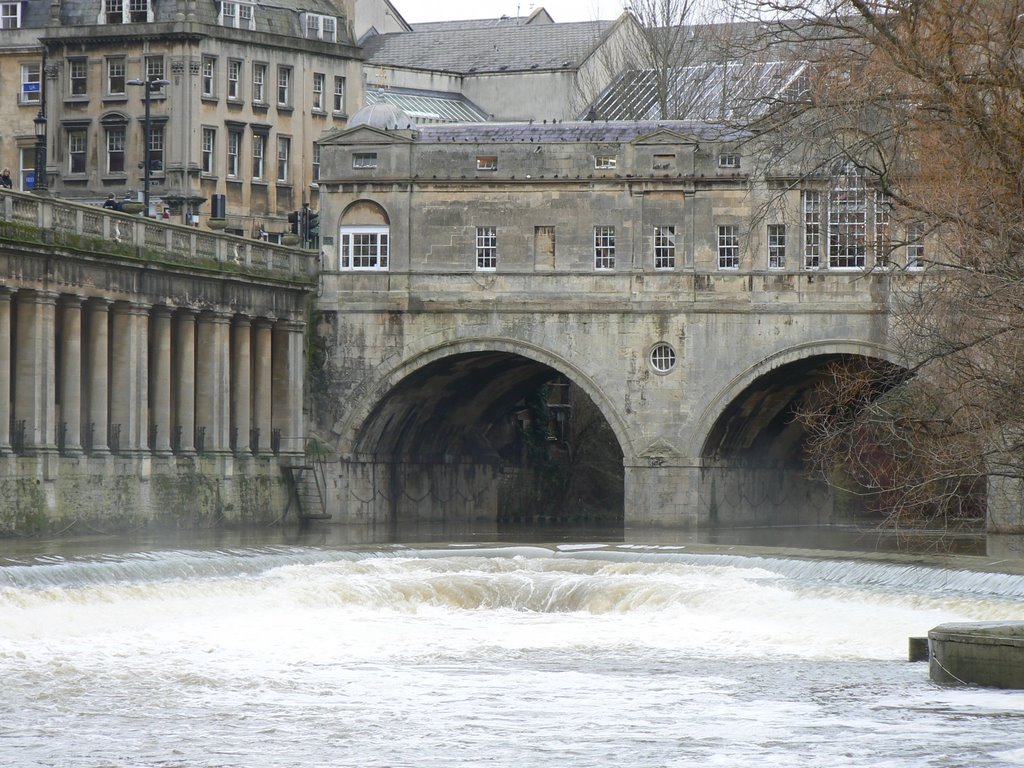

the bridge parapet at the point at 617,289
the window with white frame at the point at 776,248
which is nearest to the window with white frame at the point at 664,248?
the bridge parapet at the point at 617,289

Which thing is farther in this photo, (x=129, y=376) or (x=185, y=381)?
(x=185, y=381)

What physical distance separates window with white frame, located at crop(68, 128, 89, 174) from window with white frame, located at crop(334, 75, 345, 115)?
960 centimetres

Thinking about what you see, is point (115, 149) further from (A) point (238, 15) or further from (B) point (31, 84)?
(A) point (238, 15)

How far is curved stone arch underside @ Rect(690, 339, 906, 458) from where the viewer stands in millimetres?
61938

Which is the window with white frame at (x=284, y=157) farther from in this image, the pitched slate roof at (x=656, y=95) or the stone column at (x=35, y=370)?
→ the stone column at (x=35, y=370)

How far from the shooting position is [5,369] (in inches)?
1984

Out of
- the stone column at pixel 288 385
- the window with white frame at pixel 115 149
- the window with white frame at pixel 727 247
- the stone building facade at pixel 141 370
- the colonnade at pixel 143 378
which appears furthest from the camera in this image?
the window with white frame at pixel 115 149

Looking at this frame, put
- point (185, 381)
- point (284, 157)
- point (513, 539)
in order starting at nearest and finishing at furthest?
1. point (513, 539)
2. point (185, 381)
3. point (284, 157)

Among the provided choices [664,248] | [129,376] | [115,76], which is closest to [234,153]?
[115,76]

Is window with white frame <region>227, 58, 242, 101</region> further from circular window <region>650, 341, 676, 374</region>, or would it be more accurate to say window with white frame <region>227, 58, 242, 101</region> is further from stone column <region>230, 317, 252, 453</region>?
circular window <region>650, 341, 676, 374</region>

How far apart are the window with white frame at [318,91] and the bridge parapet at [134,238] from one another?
17.0 m

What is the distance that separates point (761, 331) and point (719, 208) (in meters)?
3.70

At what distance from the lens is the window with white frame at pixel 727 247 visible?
2488 inches

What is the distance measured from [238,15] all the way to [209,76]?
Answer: 2.85 meters
